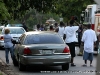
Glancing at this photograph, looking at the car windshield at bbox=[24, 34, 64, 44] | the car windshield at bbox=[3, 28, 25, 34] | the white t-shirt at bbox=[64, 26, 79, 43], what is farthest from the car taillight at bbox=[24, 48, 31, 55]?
the car windshield at bbox=[3, 28, 25, 34]

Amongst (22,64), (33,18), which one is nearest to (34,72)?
(22,64)

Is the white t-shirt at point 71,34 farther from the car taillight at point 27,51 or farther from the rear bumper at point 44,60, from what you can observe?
the car taillight at point 27,51

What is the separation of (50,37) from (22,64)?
55.3 inches

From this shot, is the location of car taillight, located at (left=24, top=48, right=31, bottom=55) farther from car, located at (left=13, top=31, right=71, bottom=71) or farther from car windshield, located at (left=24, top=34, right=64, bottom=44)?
car windshield, located at (left=24, top=34, right=64, bottom=44)

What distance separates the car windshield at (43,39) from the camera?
12.9 meters

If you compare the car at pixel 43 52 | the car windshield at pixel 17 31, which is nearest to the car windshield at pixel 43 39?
the car at pixel 43 52

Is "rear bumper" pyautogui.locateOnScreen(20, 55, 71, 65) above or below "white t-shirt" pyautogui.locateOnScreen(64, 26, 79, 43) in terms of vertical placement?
below

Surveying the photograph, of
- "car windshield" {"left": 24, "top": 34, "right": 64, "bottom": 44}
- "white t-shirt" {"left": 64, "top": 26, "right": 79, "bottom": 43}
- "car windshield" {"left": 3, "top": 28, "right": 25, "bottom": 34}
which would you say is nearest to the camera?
"car windshield" {"left": 24, "top": 34, "right": 64, "bottom": 44}

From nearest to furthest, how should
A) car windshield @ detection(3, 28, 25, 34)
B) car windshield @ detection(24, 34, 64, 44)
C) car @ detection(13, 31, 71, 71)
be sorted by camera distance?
car @ detection(13, 31, 71, 71), car windshield @ detection(24, 34, 64, 44), car windshield @ detection(3, 28, 25, 34)

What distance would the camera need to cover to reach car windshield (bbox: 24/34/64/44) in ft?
42.2

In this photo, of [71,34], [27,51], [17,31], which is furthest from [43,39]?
[17,31]

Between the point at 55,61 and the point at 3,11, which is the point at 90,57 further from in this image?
the point at 3,11

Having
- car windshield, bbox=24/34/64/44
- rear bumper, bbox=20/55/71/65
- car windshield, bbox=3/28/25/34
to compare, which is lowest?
car windshield, bbox=3/28/25/34

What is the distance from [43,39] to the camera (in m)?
13.0
